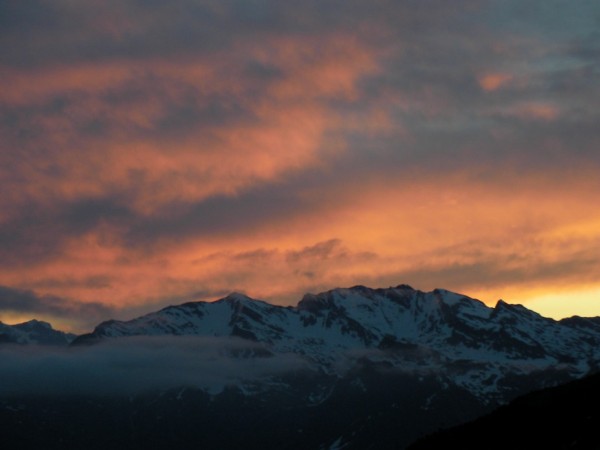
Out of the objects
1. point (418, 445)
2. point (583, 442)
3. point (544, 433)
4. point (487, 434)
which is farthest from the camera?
point (418, 445)

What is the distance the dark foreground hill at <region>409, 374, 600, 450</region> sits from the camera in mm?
94312

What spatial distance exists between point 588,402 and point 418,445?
24283mm

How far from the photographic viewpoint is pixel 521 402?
116125 mm

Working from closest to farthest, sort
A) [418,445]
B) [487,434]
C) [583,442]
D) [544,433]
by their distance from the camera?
[583,442]
[544,433]
[487,434]
[418,445]

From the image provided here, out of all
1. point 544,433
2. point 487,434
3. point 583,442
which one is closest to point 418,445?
point 487,434

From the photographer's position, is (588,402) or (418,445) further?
(418,445)

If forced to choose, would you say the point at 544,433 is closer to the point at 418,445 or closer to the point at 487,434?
the point at 487,434

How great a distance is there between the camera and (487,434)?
10938 centimetres

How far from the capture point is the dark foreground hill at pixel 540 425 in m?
94.3

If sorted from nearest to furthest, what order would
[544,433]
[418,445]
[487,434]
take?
[544,433], [487,434], [418,445]

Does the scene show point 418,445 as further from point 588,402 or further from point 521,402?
point 588,402

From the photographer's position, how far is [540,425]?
4067 inches

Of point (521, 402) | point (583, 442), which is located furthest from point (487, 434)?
point (583, 442)

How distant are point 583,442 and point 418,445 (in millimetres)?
32987
